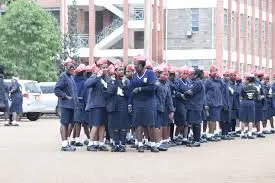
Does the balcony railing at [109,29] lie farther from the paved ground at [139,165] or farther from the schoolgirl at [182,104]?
the schoolgirl at [182,104]

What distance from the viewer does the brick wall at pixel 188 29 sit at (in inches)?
2510

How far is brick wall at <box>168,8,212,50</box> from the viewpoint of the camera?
63.8 meters

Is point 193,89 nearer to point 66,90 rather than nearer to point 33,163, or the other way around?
point 66,90

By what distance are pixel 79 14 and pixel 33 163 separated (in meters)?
50.5

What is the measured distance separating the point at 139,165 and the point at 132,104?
334cm

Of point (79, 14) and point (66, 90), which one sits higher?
point (79, 14)

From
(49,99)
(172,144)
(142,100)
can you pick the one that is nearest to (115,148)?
(142,100)

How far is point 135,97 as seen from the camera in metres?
18.5

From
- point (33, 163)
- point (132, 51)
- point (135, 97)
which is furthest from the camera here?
point (132, 51)

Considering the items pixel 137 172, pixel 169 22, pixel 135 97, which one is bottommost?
pixel 137 172

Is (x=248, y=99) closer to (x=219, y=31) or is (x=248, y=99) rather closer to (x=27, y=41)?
(x=27, y=41)

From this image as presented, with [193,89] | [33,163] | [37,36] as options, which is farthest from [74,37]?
[33,163]

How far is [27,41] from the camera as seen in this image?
4897 centimetres

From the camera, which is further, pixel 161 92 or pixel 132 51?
pixel 132 51
